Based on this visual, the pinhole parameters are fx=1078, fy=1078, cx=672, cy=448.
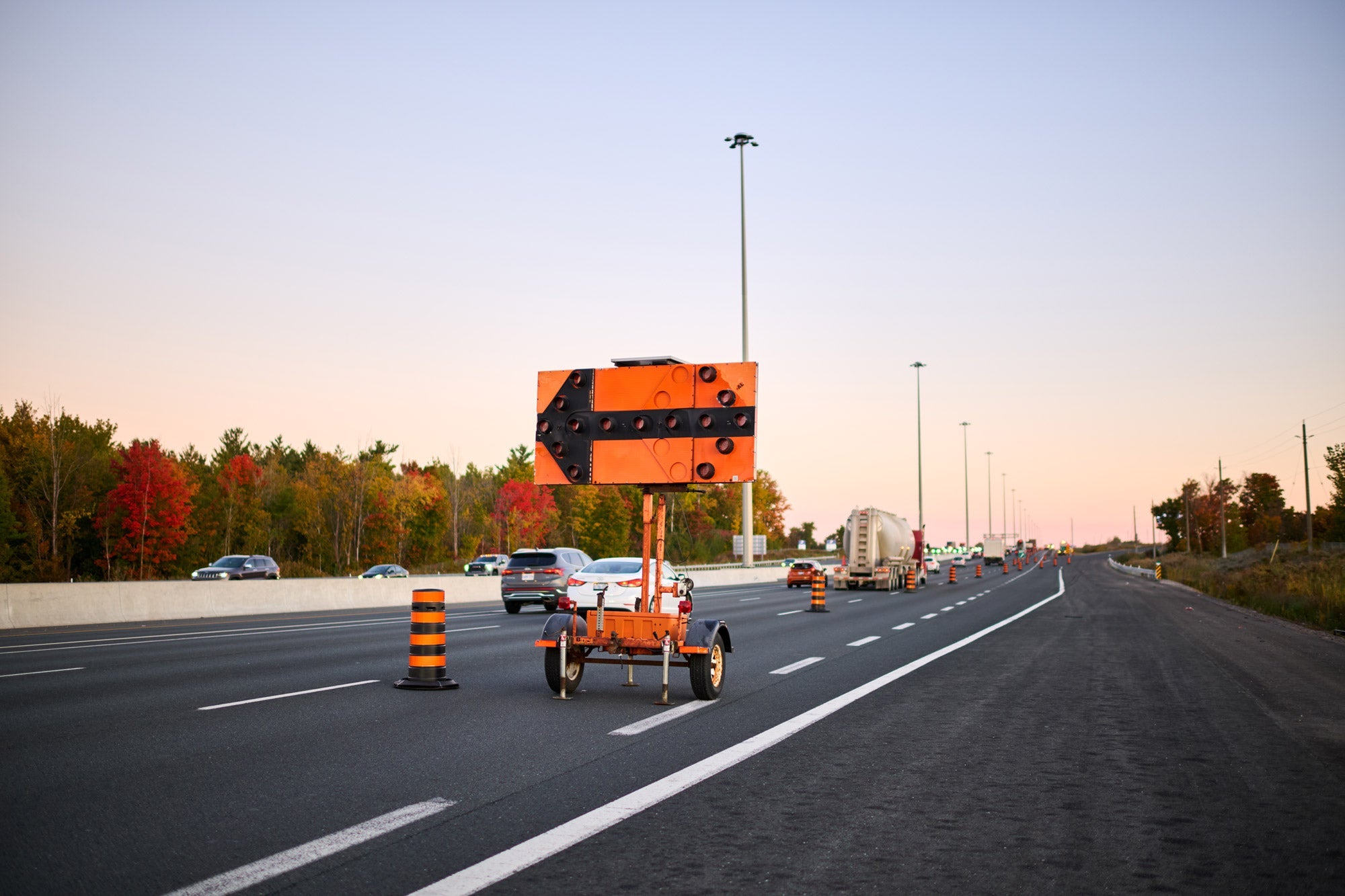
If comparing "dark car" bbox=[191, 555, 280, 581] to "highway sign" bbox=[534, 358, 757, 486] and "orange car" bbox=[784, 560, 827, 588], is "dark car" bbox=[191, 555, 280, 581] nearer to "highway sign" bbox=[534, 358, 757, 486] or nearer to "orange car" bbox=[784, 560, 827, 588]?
"orange car" bbox=[784, 560, 827, 588]

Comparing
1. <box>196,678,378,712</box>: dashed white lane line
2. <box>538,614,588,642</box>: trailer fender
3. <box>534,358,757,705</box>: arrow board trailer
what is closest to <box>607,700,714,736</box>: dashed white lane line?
<box>534,358,757,705</box>: arrow board trailer

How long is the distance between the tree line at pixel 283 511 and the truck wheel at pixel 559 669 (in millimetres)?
57876

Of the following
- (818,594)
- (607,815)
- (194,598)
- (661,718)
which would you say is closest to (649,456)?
(661,718)

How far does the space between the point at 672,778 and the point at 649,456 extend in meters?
4.81

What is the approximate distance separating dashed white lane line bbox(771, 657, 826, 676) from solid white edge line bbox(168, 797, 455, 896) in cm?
833

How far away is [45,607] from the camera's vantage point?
23047 millimetres

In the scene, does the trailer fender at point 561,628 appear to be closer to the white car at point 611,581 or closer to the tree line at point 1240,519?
the white car at point 611,581

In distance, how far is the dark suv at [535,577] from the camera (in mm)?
29984

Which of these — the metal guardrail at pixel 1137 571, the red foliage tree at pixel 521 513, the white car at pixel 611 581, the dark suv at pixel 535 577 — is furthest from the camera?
the red foliage tree at pixel 521 513

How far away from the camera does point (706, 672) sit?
36.9 feet

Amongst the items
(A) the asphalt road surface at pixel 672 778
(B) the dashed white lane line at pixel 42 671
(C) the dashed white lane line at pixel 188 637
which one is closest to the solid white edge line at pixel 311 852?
(A) the asphalt road surface at pixel 672 778

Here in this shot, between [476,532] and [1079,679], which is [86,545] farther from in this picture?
[1079,679]

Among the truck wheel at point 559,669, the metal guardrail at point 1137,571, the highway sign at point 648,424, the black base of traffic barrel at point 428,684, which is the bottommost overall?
the metal guardrail at point 1137,571

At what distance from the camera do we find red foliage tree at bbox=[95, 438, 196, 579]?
78.5m
